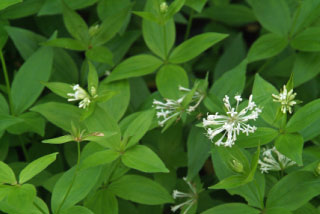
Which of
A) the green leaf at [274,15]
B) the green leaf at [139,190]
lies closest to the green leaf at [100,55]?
the green leaf at [139,190]

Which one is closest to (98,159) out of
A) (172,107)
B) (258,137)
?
(172,107)

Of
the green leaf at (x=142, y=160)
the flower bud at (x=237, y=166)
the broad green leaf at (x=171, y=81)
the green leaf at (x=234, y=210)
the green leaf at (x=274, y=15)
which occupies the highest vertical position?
the green leaf at (x=274, y=15)

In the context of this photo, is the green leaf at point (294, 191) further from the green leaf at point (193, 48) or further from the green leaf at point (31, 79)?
the green leaf at point (31, 79)

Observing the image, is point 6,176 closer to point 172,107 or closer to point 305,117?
point 172,107

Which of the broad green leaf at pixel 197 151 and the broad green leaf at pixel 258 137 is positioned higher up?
the broad green leaf at pixel 258 137

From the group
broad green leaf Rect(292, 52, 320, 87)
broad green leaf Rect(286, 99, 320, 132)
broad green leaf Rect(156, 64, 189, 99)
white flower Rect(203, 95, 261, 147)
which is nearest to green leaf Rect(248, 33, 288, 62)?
broad green leaf Rect(292, 52, 320, 87)

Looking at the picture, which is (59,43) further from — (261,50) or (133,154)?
(261,50)
